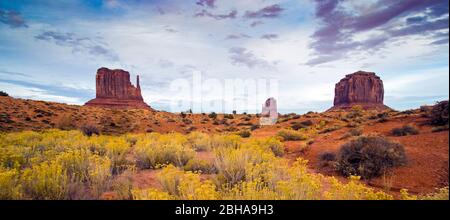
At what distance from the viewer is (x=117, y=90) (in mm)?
84750

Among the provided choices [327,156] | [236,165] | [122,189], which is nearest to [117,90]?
[327,156]

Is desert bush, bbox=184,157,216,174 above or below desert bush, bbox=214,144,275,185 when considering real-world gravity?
below

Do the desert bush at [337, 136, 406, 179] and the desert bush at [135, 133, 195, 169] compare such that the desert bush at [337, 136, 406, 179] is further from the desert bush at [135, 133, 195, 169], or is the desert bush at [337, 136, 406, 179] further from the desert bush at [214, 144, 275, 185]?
the desert bush at [135, 133, 195, 169]

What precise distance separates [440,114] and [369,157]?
284 inches

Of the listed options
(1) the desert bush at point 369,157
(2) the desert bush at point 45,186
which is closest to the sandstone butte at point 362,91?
(1) the desert bush at point 369,157

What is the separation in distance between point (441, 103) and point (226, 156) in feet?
38.5

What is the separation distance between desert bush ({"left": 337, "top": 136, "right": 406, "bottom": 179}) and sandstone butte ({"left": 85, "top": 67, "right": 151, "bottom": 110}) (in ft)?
238

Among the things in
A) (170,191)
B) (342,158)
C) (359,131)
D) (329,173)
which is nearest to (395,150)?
(342,158)

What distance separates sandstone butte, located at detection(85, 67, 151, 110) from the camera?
77.8 meters

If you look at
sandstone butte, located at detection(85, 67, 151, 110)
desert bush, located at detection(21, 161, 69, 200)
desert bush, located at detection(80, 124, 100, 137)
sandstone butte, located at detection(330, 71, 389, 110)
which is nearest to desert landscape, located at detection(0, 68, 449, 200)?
desert bush, located at detection(21, 161, 69, 200)

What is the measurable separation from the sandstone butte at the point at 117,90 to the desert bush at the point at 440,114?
70755 millimetres

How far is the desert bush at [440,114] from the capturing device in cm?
1179

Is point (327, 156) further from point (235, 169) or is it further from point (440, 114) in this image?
point (440, 114)
